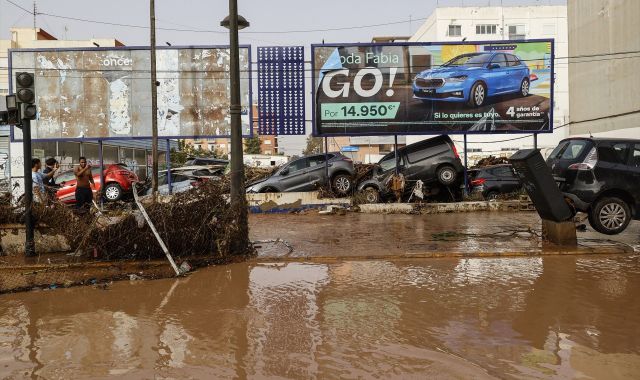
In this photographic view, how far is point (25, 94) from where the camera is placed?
9.02 m

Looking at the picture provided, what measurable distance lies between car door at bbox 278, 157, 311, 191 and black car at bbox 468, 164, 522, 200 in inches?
225

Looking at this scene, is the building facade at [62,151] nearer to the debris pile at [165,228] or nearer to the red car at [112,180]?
the red car at [112,180]

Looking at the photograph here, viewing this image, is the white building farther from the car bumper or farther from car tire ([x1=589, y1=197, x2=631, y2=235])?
car tire ([x1=589, y1=197, x2=631, y2=235])

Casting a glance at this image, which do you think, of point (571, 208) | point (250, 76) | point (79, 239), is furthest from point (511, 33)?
point (79, 239)

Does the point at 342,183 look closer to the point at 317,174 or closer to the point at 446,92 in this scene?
the point at 317,174

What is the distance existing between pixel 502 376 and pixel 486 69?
633 inches

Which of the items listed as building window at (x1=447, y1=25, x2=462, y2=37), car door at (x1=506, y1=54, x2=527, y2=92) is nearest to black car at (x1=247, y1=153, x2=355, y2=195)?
car door at (x1=506, y1=54, x2=527, y2=92)

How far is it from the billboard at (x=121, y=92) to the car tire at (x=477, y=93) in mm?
7679

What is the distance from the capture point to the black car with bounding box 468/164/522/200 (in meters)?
17.8

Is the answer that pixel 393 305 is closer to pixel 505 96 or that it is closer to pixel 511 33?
pixel 505 96

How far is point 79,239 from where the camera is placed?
8242 millimetres

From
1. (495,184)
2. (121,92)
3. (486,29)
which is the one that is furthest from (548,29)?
(121,92)

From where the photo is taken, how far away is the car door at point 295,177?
1858cm

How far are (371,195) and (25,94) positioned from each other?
1086 cm
